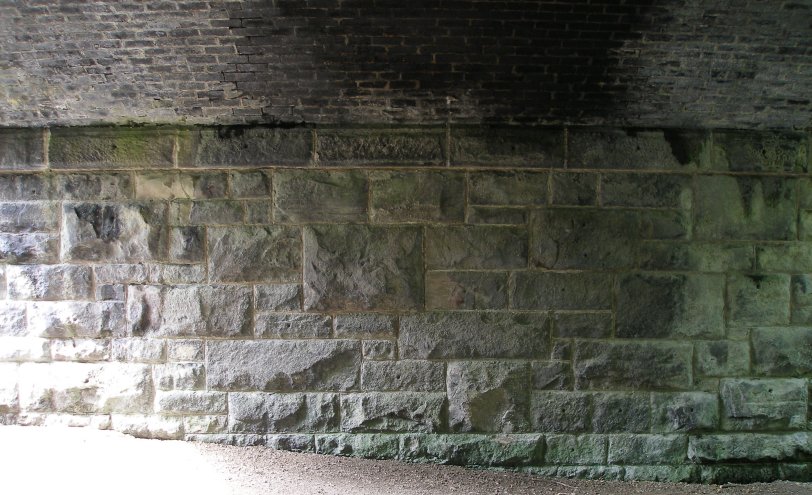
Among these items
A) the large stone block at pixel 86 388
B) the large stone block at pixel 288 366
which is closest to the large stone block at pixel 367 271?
the large stone block at pixel 288 366

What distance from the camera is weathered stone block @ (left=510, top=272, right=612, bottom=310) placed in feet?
13.0

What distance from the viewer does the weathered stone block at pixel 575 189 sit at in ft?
13.1

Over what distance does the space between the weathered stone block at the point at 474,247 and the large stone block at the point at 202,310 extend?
146 cm

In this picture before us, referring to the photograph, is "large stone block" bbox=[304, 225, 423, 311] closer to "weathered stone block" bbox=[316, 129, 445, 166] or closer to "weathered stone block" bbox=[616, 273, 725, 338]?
"weathered stone block" bbox=[316, 129, 445, 166]

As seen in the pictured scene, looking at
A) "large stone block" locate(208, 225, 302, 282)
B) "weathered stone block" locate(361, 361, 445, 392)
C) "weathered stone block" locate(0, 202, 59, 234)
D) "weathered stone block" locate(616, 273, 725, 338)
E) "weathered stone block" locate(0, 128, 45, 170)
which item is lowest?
"weathered stone block" locate(361, 361, 445, 392)

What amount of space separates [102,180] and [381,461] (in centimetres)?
302

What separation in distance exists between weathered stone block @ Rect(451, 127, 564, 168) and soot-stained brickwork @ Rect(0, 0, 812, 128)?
118 mm

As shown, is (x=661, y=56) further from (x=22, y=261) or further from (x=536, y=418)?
(x=22, y=261)

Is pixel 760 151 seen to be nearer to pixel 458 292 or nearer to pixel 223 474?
pixel 458 292

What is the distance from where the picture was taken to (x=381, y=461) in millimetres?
3953

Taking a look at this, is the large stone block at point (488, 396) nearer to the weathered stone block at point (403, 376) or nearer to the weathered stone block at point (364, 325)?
the weathered stone block at point (403, 376)

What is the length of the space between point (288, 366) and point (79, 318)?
1.66m

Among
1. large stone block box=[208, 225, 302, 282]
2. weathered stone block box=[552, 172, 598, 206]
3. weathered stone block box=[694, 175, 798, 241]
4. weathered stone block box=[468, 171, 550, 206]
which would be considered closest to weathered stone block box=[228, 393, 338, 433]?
large stone block box=[208, 225, 302, 282]

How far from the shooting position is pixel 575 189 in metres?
4.00
